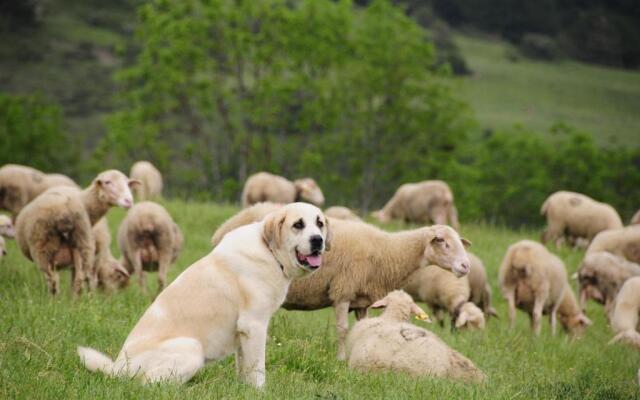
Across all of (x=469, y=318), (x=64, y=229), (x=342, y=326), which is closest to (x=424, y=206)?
(x=469, y=318)

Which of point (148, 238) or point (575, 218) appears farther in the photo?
point (575, 218)

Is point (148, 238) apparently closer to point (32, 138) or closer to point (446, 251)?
point (446, 251)

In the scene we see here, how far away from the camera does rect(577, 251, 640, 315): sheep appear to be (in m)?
16.1

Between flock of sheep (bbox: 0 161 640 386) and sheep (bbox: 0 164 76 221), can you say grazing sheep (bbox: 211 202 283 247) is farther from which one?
sheep (bbox: 0 164 76 221)

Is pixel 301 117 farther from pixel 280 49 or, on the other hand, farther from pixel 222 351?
pixel 222 351

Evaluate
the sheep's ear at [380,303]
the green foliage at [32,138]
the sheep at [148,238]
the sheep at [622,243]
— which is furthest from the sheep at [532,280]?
the green foliage at [32,138]

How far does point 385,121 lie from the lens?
5584cm

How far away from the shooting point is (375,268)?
10.6m

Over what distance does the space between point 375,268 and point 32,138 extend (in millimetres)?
56700

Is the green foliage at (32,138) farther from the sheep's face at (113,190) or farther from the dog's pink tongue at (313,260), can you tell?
the dog's pink tongue at (313,260)

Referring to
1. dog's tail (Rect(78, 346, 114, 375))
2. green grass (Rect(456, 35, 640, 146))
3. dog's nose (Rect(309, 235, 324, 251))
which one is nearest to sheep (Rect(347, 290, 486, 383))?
dog's nose (Rect(309, 235, 324, 251))

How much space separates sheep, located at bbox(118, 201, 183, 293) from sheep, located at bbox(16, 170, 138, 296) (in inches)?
50.7

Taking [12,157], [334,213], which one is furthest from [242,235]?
[12,157]

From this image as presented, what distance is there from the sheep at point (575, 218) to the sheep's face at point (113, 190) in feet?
40.8
